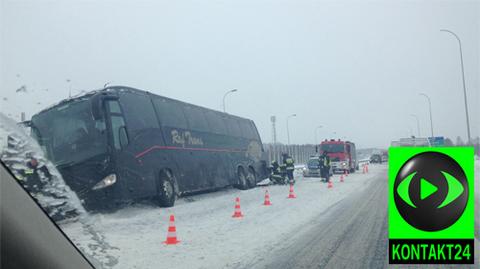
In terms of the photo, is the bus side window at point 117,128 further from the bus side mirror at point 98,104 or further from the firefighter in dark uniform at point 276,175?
the firefighter in dark uniform at point 276,175

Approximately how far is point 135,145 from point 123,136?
0.55m

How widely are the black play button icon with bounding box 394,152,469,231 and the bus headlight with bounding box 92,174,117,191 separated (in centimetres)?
586

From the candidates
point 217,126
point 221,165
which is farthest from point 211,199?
point 217,126

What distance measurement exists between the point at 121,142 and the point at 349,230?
5.79 meters

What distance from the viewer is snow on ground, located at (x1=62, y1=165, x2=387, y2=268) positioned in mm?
5840

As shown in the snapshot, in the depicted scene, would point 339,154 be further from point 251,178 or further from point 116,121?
point 116,121

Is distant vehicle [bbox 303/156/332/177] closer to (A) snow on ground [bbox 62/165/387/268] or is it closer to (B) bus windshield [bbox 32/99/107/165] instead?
(A) snow on ground [bbox 62/165/387/268]

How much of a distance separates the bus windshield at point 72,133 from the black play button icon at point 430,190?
4199 millimetres

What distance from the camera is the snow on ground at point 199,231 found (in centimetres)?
584

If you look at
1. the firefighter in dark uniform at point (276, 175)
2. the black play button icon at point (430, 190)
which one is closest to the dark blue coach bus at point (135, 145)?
the black play button icon at point (430, 190)

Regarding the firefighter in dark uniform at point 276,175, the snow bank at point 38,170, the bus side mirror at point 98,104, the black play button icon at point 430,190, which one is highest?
the bus side mirror at point 98,104

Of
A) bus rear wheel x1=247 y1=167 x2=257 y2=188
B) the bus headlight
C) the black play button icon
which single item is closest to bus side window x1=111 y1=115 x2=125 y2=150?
the bus headlight

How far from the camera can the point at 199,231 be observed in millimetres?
8445

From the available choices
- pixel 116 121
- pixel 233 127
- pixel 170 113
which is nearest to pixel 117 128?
pixel 116 121
